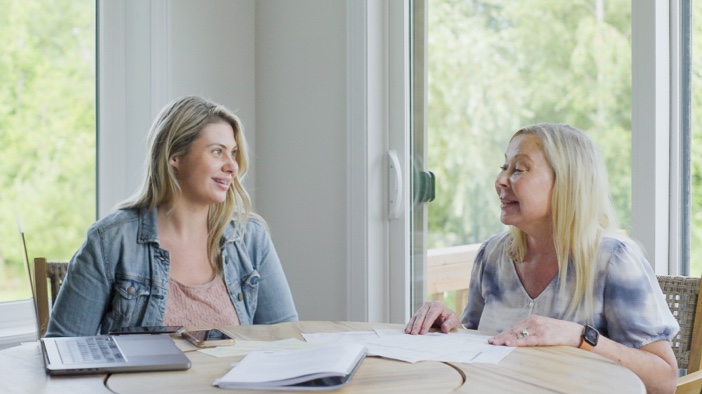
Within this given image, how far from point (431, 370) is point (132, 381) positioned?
0.51m

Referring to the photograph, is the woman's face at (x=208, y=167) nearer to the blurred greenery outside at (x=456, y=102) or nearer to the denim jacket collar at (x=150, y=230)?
the denim jacket collar at (x=150, y=230)

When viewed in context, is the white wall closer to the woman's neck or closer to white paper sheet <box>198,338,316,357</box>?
the woman's neck

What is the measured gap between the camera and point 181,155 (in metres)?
2.38

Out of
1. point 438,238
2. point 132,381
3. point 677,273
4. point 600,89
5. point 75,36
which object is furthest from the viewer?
point 75,36

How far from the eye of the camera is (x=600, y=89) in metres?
2.41

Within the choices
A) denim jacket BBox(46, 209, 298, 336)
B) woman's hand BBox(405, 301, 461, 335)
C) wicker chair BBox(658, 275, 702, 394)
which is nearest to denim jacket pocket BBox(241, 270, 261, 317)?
denim jacket BBox(46, 209, 298, 336)

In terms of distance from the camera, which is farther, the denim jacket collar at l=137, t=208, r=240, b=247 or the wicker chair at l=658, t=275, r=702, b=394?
the denim jacket collar at l=137, t=208, r=240, b=247

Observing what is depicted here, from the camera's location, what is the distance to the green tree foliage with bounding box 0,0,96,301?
3021mm

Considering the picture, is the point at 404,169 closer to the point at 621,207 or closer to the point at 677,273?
the point at 621,207

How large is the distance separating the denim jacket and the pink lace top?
0.08 ft

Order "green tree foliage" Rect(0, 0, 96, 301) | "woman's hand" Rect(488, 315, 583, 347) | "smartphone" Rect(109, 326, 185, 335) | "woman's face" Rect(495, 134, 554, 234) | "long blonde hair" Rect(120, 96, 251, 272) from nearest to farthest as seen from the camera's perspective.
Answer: "woman's hand" Rect(488, 315, 583, 347) < "smartphone" Rect(109, 326, 185, 335) < "woman's face" Rect(495, 134, 554, 234) < "long blonde hair" Rect(120, 96, 251, 272) < "green tree foliage" Rect(0, 0, 96, 301)

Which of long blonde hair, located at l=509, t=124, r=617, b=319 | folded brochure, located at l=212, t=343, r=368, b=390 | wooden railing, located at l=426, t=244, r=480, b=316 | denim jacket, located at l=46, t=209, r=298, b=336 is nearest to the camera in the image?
folded brochure, located at l=212, t=343, r=368, b=390

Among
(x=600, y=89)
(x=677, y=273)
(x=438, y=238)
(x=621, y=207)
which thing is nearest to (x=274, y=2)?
(x=438, y=238)

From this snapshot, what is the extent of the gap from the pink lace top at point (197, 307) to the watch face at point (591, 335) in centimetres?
93
